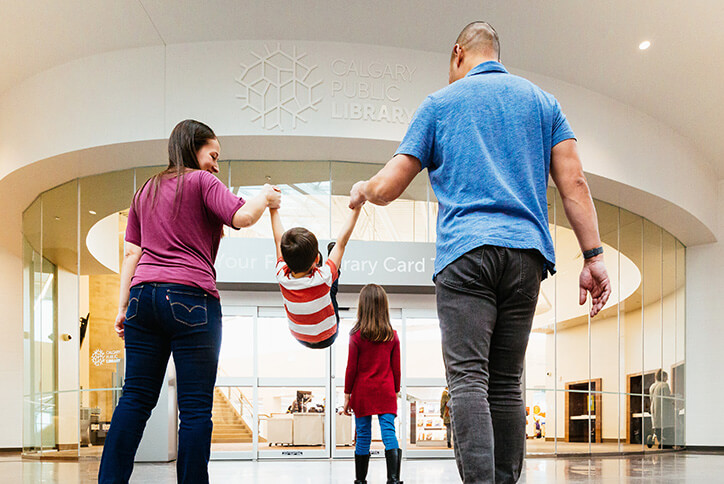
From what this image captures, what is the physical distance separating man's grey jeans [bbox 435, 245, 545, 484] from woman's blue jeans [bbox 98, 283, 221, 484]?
0.83m

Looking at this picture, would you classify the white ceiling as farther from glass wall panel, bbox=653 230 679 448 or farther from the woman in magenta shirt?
the woman in magenta shirt

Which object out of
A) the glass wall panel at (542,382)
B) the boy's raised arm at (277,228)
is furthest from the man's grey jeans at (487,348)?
the glass wall panel at (542,382)

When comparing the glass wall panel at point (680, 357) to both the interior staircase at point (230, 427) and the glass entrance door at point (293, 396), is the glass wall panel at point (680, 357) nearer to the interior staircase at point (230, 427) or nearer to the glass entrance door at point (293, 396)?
the glass entrance door at point (293, 396)

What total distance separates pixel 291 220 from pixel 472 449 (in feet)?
27.4

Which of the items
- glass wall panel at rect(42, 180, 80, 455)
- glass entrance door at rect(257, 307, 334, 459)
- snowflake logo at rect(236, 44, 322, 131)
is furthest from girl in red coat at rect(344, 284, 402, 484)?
glass wall panel at rect(42, 180, 80, 455)

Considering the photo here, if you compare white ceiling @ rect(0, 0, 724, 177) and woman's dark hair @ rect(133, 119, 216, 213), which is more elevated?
white ceiling @ rect(0, 0, 724, 177)

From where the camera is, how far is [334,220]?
10.2 metres

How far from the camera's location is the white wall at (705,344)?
1379 centimetres

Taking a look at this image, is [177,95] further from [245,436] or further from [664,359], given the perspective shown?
[664,359]

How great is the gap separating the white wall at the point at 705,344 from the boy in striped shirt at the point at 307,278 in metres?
12.0

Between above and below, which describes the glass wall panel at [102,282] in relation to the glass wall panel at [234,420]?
above

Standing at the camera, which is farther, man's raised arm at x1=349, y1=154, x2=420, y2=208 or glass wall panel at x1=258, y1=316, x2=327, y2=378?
glass wall panel at x1=258, y1=316, x2=327, y2=378

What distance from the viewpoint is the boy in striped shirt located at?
3500mm

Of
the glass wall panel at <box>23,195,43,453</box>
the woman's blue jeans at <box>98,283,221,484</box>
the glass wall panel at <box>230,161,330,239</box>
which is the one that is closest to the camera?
the woman's blue jeans at <box>98,283,221,484</box>
